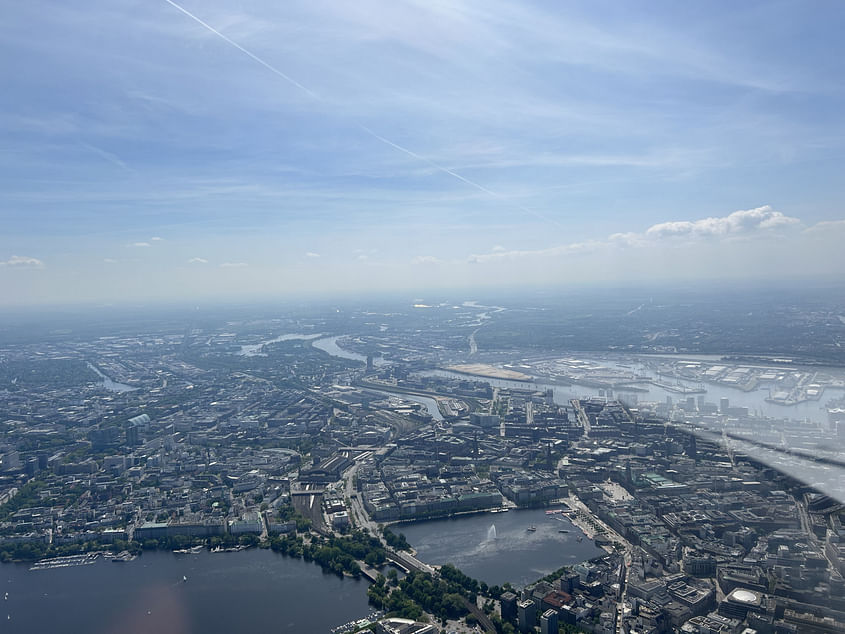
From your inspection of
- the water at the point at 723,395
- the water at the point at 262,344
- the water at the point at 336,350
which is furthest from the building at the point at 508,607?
the water at the point at 262,344

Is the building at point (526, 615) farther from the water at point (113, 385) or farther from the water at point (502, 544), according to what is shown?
the water at point (113, 385)

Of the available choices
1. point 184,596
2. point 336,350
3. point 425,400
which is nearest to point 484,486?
point 184,596

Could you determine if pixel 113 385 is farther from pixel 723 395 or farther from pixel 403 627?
pixel 723 395

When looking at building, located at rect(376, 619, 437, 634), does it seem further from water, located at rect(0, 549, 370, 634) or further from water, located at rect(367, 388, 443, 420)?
water, located at rect(367, 388, 443, 420)

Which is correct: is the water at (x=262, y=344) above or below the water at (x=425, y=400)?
above

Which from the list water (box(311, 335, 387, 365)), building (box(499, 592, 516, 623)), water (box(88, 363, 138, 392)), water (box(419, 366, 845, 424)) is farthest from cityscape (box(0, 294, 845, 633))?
water (box(311, 335, 387, 365))

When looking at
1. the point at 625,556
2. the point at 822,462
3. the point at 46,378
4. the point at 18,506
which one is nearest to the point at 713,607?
the point at 625,556

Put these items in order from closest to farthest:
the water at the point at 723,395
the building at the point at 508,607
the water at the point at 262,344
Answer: the building at the point at 508,607, the water at the point at 723,395, the water at the point at 262,344
